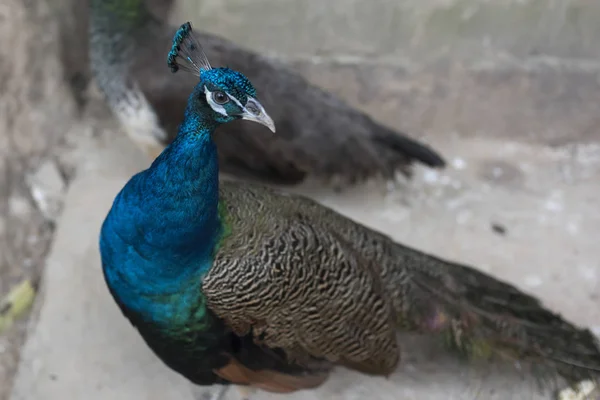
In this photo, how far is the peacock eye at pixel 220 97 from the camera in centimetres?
110

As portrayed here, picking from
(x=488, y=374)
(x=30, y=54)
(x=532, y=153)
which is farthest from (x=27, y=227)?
(x=532, y=153)

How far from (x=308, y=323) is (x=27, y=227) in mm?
1397

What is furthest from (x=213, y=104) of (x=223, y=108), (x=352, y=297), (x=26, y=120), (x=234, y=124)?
(x=26, y=120)

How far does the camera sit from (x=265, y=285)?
1.35m

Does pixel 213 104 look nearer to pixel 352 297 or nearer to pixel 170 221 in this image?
pixel 170 221

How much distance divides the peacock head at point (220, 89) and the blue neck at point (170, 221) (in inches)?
2.4

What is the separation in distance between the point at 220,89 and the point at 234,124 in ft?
3.19

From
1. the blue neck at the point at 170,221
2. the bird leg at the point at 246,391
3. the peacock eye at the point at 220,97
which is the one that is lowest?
the bird leg at the point at 246,391

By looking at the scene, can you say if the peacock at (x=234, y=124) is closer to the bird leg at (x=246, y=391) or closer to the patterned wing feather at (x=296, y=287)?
the patterned wing feather at (x=296, y=287)

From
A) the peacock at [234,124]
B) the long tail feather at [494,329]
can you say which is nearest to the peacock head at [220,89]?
the long tail feather at [494,329]

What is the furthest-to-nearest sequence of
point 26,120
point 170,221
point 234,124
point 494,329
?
point 26,120
point 234,124
point 494,329
point 170,221

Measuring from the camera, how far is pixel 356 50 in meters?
2.60

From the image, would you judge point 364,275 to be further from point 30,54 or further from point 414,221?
point 30,54

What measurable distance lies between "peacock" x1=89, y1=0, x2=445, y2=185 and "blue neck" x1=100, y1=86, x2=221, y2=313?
29.6 inches
